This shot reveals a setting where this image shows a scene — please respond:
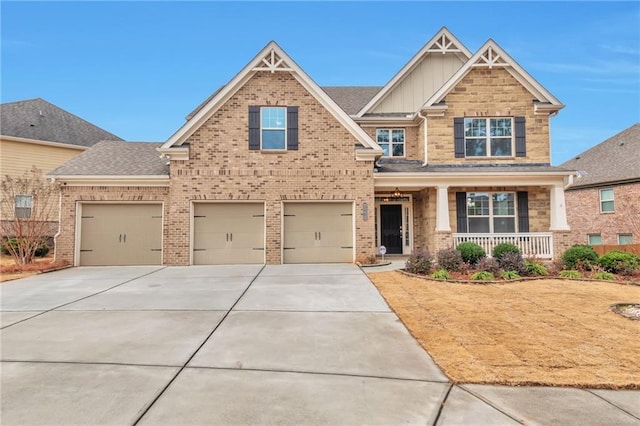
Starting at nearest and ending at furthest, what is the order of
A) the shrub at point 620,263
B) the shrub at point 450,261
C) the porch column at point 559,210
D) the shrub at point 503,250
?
the shrub at point 620,263 < the shrub at point 450,261 < the shrub at point 503,250 < the porch column at point 559,210

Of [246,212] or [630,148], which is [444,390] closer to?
[246,212]

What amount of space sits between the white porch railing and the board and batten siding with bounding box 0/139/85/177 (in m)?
22.8

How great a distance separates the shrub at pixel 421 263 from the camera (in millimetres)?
10422

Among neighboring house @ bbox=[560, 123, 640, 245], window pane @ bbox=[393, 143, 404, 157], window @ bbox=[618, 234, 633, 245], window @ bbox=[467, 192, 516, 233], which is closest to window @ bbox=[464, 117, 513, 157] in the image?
window @ bbox=[467, 192, 516, 233]

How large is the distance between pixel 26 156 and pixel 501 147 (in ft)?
82.2

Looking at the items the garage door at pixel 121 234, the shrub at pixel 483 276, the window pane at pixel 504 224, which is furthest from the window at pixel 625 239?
the garage door at pixel 121 234

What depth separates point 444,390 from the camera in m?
3.54

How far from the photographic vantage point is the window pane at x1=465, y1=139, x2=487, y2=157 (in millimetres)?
14570

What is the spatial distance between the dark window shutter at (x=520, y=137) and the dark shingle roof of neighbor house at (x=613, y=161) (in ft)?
29.8

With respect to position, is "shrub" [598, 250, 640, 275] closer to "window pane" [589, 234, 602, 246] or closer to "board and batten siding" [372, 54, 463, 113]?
"board and batten siding" [372, 54, 463, 113]

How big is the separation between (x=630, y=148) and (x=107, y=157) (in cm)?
2897

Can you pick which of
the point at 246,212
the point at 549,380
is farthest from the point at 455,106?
the point at 549,380

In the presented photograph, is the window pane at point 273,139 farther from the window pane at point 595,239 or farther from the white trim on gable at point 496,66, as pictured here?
the window pane at point 595,239

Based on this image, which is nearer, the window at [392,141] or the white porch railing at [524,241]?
the white porch railing at [524,241]
